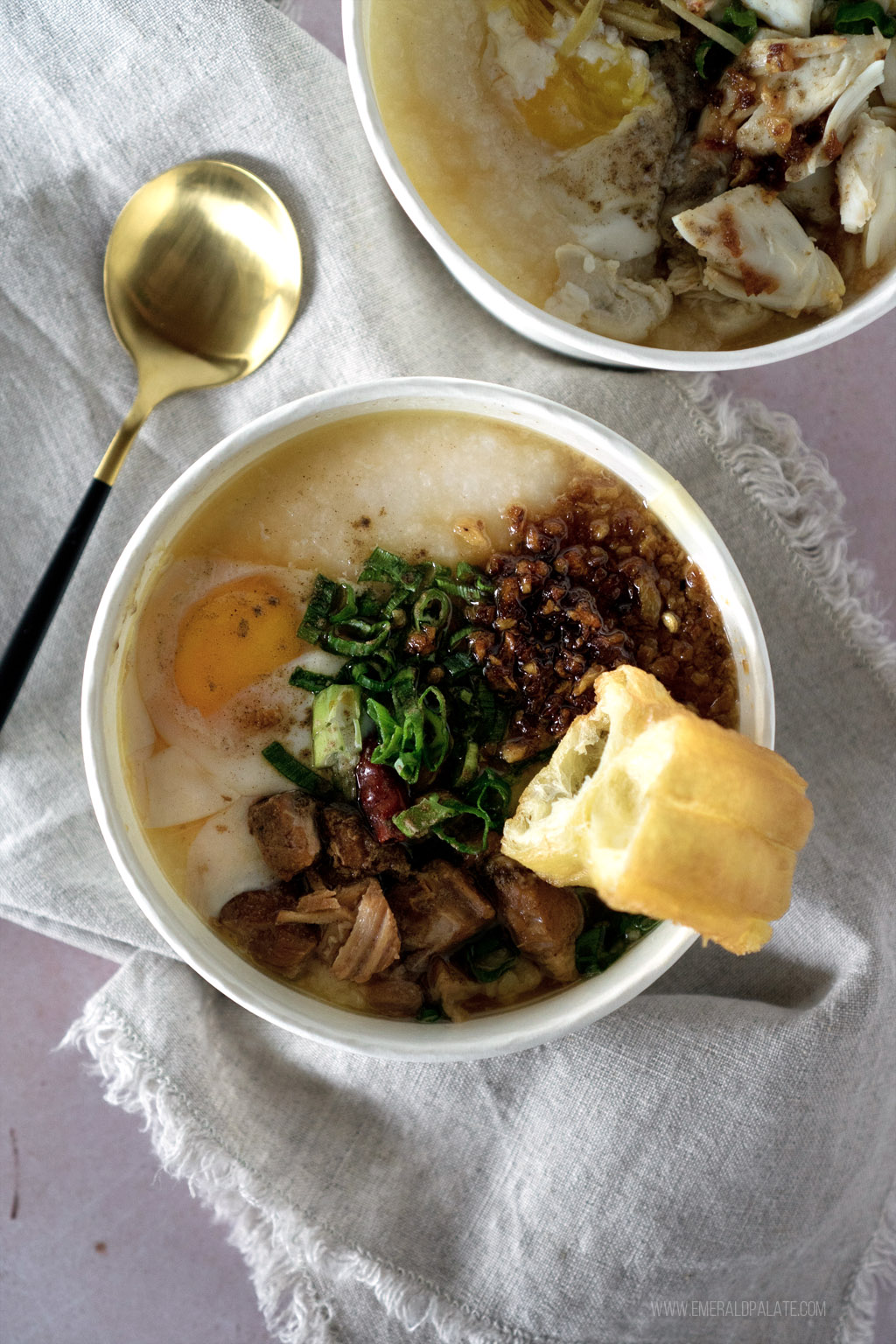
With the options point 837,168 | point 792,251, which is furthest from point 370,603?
point 837,168

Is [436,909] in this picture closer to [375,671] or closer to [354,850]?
[354,850]

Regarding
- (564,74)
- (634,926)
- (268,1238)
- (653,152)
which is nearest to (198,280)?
(564,74)

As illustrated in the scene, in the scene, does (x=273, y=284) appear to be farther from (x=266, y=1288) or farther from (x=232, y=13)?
(x=266, y=1288)

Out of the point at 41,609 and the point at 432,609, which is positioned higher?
the point at 432,609

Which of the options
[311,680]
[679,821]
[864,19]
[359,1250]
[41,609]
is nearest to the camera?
[679,821]

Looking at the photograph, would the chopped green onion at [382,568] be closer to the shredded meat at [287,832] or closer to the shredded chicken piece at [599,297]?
the shredded meat at [287,832]

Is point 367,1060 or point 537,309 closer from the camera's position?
point 537,309

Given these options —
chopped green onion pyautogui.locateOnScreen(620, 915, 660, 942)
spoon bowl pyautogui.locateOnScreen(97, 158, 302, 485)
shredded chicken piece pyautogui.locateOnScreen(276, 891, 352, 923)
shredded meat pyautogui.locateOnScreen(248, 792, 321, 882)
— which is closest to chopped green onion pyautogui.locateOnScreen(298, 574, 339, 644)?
shredded meat pyautogui.locateOnScreen(248, 792, 321, 882)

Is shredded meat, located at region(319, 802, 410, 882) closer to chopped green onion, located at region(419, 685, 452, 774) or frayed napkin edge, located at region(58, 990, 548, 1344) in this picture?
chopped green onion, located at region(419, 685, 452, 774)
